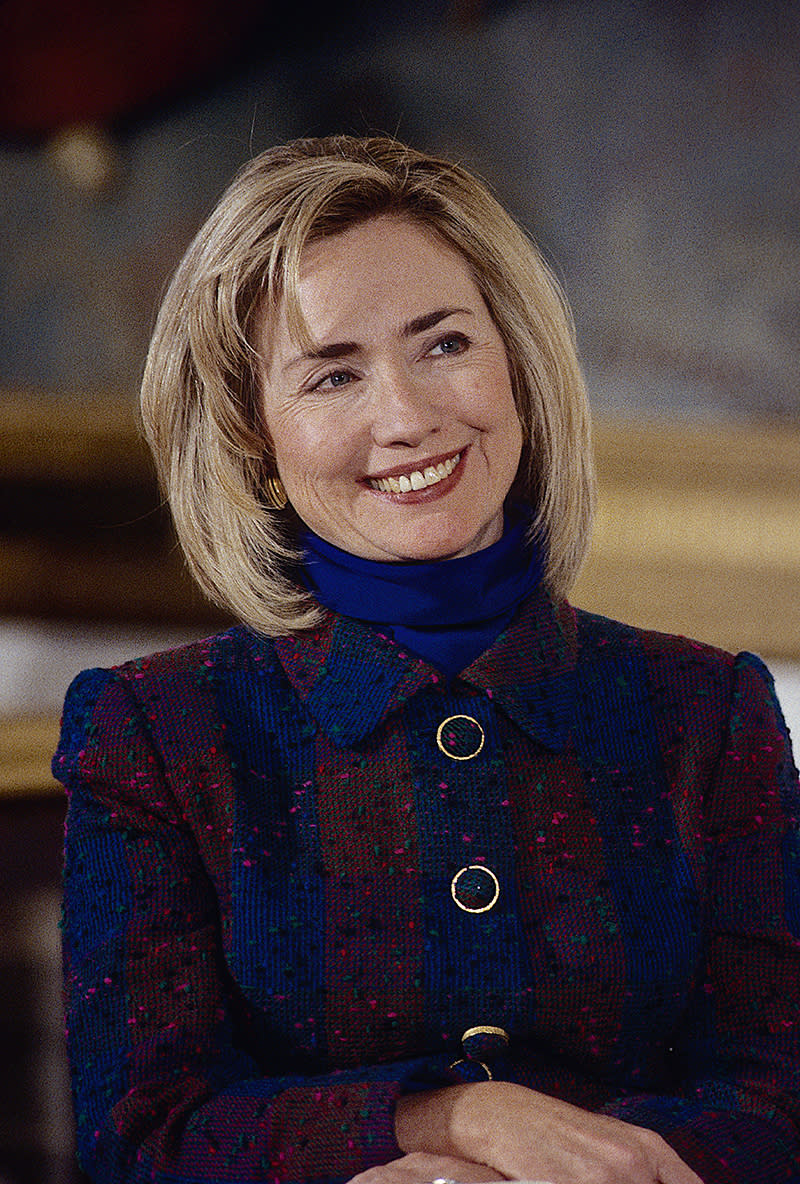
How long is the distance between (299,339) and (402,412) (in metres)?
0.14

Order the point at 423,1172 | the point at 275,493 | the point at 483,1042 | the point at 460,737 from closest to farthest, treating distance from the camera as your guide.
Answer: the point at 423,1172, the point at 483,1042, the point at 460,737, the point at 275,493

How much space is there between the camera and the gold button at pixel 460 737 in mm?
1448

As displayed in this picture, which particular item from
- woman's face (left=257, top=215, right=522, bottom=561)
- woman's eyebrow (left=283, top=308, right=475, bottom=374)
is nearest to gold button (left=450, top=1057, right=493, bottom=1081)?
woman's face (left=257, top=215, right=522, bottom=561)

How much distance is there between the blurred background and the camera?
180cm

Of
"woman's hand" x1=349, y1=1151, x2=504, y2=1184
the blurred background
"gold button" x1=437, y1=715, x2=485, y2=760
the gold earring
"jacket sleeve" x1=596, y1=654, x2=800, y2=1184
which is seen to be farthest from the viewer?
the blurred background

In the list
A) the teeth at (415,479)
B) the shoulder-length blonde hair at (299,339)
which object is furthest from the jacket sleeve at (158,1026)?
the teeth at (415,479)

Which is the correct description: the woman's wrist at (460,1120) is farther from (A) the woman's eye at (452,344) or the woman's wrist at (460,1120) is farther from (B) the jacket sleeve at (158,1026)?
(A) the woman's eye at (452,344)

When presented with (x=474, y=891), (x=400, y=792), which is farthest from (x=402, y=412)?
(x=474, y=891)

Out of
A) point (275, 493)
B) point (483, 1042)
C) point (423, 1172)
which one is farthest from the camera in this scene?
point (275, 493)

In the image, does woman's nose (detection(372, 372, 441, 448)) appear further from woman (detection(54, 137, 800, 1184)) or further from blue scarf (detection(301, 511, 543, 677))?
blue scarf (detection(301, 511, 543, 677))

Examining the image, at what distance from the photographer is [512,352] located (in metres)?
1.62

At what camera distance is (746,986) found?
1.43 metres

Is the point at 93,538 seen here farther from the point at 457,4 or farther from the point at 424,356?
the point at 457,4

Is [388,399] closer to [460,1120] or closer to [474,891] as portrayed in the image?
[474,891]
